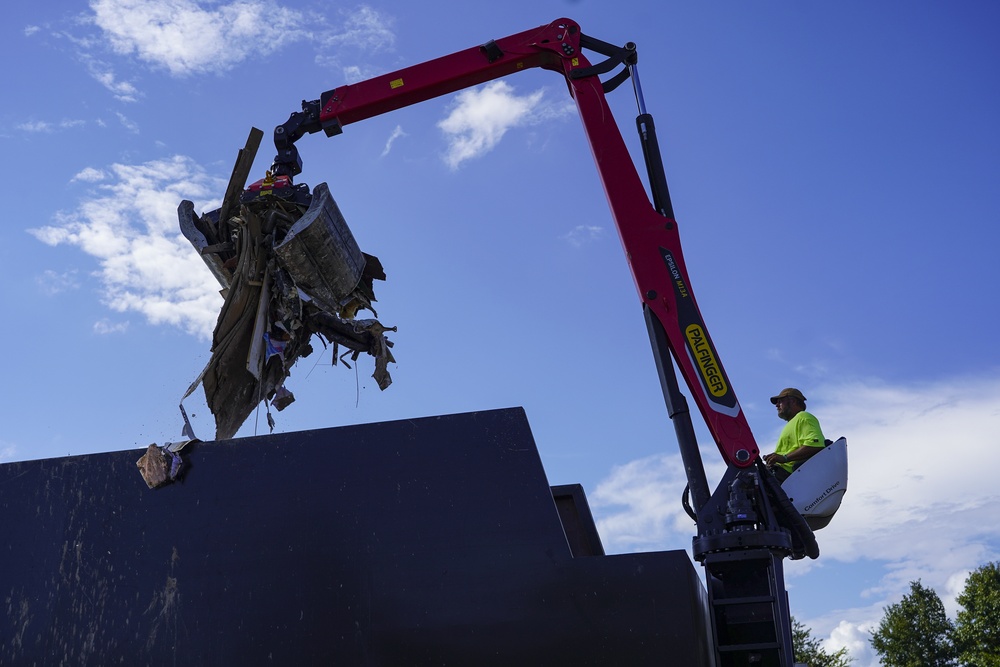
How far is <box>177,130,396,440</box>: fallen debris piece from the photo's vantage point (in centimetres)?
670

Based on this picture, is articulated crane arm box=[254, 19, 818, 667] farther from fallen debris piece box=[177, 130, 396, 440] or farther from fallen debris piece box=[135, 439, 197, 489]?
fallen debris piece box=[135, 439, 197, 489]

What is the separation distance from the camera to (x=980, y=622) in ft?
117

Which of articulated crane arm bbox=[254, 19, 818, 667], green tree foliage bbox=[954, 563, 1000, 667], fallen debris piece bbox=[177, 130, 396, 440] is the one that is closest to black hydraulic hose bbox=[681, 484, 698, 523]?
articulated crane arm bbox=[254, 19, 818, 667]

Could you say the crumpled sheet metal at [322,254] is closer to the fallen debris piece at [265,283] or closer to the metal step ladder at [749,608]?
the fallen debris piece at [265,283]

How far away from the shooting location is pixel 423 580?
15.4ft

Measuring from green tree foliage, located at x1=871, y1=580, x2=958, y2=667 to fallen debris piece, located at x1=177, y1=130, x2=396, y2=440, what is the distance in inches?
1462

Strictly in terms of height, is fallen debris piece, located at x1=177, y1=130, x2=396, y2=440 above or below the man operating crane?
above

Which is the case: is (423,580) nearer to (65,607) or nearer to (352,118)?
(65,607)

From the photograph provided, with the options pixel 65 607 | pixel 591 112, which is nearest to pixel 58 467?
pixel 65 607

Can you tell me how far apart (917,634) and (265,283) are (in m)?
38.3

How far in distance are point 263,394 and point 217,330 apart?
58 cm

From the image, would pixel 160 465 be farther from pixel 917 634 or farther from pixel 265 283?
pixel 917 634

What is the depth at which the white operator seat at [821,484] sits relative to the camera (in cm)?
575

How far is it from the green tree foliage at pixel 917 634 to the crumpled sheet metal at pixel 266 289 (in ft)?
122
